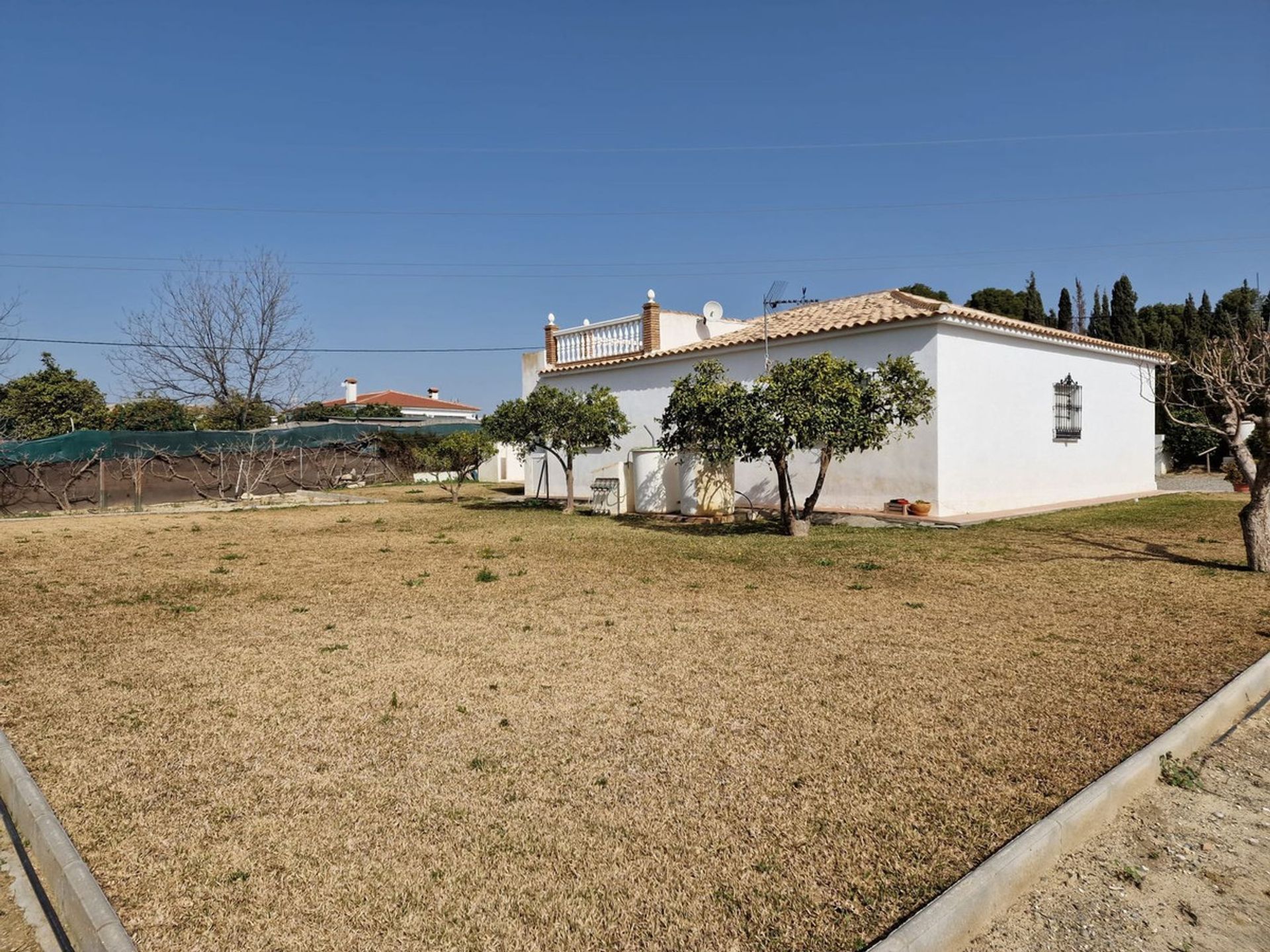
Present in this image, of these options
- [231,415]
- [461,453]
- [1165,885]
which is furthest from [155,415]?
[1165,885]

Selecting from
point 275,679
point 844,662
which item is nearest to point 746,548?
point 844,662

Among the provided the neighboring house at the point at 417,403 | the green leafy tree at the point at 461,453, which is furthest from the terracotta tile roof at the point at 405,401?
the green leafy tree at the point at 461,453

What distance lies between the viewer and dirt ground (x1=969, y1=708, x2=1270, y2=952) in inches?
97.9

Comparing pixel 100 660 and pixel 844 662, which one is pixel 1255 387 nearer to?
pixel 844 662

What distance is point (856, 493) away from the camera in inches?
582

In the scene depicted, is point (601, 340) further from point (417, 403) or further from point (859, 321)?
point (417, 403)

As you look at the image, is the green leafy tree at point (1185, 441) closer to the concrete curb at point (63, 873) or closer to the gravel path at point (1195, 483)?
the gravel path at point (1195, 483)

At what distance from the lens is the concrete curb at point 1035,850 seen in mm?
2379

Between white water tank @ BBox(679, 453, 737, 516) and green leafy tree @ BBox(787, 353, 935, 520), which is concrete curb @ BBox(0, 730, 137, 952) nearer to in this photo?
green leafy tree @ BBox(787, 353, 935, 520)

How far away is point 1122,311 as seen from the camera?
3884cm

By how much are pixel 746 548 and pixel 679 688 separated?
250 inches

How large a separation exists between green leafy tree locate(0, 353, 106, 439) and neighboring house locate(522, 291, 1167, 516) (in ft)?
87.3

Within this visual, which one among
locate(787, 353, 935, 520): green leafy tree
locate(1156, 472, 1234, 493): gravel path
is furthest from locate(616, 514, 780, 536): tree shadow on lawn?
locate(1156, 472, 1234, 493): gravel path

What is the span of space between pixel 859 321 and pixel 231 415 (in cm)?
2888
